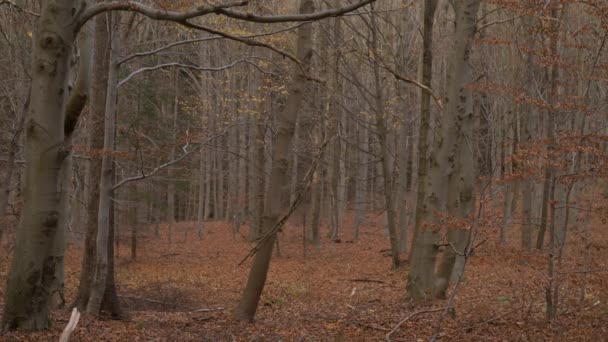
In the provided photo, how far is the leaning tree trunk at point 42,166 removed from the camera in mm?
5172

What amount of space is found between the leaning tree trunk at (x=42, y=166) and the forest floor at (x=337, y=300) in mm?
367

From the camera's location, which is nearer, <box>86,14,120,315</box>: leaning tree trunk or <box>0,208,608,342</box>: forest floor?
<box>0,208,608,342</box>: forest floor

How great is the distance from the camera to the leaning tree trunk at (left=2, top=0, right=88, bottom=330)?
5.17 metres

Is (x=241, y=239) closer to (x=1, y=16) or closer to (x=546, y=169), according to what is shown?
(x=1, y=16)

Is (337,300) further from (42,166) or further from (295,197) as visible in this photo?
(42,166)

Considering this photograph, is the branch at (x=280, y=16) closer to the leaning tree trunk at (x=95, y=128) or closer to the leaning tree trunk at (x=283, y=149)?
the leaning tree trunk at (x=283, y=149)

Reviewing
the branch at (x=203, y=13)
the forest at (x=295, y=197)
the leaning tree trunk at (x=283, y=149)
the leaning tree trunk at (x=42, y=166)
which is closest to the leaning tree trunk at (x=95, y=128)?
the forest at (x=295, y=197)

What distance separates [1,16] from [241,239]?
→ 1686 centimetres

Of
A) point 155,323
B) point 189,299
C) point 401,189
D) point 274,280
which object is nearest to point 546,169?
point 155,323

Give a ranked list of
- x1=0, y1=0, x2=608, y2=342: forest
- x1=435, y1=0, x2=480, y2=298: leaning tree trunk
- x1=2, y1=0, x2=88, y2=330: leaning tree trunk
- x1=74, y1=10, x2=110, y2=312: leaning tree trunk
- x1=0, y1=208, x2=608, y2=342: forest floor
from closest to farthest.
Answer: x1=2, y1=0, x2=88, y2=330: leaning tree trunk < x1=0, y1=0, x2=608, y2=342: forest < x1=0, y1=208, x2=608, y2=342: forest floor < x1=74, y1=10, x2=110, y2=312: leaning tree trunk < x1=435, y1=0, x2=480, y2=298: leaning tree trunk

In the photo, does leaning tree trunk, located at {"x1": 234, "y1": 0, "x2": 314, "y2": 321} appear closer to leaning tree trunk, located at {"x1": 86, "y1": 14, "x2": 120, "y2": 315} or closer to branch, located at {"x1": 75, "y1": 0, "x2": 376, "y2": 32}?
leaning tree trunk, located at {"x1": 86, "y1": 14, "x2": 120, "y2": 315}

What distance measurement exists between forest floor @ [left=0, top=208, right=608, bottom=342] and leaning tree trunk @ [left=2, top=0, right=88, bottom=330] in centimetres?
37

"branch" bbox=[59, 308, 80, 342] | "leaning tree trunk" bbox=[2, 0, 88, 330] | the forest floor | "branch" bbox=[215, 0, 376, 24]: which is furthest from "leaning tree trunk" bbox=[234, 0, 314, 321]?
"branch" bbox=[59, 308, 80, 342]

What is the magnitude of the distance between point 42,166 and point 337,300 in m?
8.16
